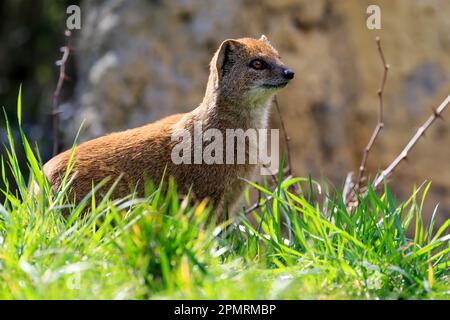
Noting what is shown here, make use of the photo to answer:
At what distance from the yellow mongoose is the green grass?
1.47ft

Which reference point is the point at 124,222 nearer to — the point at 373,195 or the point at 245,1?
the point at 373,195

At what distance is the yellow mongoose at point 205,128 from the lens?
4215 mm

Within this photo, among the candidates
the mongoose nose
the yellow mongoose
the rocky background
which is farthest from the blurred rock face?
the mongoose nose

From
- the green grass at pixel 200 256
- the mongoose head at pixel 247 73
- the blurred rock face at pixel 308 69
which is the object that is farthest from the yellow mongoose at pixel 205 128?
the blurred rock face at pixel 308 69

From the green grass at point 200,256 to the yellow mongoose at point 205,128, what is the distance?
0.45 metres

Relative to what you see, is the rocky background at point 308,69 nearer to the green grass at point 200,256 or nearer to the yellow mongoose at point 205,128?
the yellow mongoose at point 205,128

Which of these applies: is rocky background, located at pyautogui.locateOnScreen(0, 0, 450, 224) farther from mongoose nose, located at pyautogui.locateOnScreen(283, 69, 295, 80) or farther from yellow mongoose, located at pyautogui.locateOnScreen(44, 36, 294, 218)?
mongoose nose, located at pyautogui.locateOnScreen(283, 69, 295, 80)

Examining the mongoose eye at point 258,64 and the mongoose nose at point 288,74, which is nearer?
the mongoose nose at point 288,74

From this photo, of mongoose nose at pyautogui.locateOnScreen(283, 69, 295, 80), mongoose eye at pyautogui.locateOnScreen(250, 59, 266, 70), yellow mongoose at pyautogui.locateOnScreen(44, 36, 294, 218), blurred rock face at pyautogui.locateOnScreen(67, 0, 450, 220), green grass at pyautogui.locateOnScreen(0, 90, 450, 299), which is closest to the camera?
green grass at pyautogui.locateOnScreen(0, 90, 450, 299)

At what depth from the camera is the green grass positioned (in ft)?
9.28

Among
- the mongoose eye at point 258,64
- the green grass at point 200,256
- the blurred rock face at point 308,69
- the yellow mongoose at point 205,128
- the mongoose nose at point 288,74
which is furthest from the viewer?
the blurred rock face at point 308,69

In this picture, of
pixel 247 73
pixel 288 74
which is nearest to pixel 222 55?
pixel 247 73

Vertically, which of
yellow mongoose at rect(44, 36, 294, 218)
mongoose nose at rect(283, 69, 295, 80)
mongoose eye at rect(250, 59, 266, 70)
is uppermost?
mongoose eye at rect(250, 59, 266, 70)

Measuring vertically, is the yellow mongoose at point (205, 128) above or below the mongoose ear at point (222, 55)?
below
